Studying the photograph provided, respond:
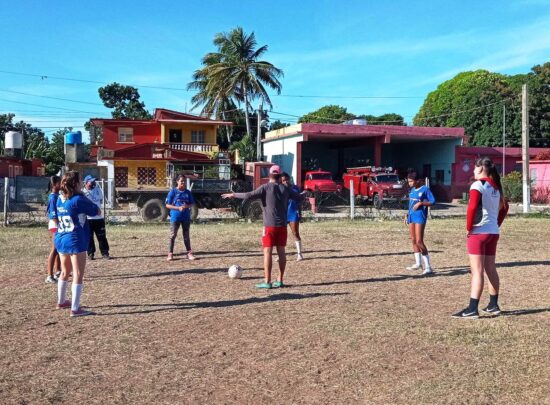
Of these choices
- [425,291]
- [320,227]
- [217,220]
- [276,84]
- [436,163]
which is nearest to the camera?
[425,291]

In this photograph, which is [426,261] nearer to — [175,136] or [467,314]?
[467,314]

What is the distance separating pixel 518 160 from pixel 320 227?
2636 cm

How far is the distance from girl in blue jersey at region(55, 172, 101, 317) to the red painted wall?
3354 cm

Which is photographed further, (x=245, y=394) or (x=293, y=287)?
(x=293, y=287)

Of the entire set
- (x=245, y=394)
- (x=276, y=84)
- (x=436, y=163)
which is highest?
(x=276, y=84)

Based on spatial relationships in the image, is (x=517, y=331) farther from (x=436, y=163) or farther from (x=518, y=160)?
(x=518, y=160)

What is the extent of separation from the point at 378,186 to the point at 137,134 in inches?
742

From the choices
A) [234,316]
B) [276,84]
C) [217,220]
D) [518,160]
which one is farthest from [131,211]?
[518,160]

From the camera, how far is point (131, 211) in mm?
21562

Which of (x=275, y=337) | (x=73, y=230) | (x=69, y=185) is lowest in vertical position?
(x=275, y=337)

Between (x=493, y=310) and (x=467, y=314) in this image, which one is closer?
(x=467, y=314)

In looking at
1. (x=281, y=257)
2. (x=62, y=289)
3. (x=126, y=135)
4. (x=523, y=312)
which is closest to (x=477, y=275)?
(x=523, y=312)

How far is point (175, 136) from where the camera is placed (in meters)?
39.7

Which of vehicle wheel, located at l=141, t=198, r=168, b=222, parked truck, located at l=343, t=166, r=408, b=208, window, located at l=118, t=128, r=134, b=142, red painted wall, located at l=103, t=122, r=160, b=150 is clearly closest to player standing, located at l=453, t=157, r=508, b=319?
vehicle wheel, located at l=141, t=198, r=168, b=222
